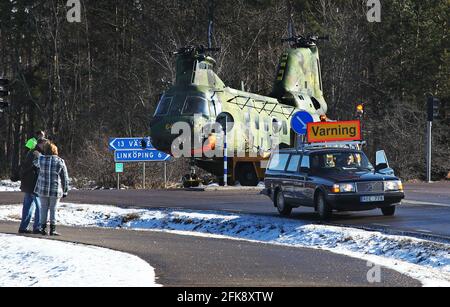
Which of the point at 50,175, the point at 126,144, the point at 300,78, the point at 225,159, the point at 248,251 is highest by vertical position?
the point at 300,78

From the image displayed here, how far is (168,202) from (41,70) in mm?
40178

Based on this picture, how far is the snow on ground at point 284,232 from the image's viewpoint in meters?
14.4

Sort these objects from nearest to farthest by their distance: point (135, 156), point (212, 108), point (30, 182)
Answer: point (30, 182) < point (212, 108) < point (135, 156)

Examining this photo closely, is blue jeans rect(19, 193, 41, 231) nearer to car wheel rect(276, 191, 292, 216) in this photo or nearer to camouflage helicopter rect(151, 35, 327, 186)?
car wheel rect(276, 191, 292, 216)

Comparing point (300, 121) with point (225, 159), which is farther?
point (225, 159)

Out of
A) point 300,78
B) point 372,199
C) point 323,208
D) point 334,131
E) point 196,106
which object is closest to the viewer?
point 372,199

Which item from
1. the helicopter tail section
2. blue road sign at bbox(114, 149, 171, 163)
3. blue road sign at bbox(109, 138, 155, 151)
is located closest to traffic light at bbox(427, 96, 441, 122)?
the helicopter tail section

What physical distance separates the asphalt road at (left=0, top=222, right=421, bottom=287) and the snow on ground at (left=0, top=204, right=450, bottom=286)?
0.76 metres

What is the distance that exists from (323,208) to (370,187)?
3.79ft

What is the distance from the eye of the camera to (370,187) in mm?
19766

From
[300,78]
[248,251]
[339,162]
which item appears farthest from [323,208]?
[300,78]

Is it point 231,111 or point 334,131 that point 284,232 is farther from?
point 231,111

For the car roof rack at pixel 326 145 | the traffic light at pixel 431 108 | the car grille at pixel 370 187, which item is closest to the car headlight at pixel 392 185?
the car grille at pixel 370 187

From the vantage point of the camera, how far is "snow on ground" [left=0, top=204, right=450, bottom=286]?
47.1ft
